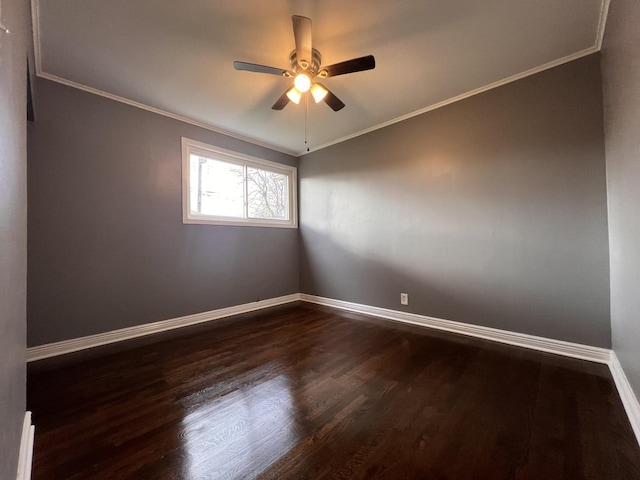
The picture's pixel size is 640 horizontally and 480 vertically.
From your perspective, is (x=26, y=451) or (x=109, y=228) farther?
(x=109, y=228)

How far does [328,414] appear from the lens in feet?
4.91

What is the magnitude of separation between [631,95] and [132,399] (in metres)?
3.50

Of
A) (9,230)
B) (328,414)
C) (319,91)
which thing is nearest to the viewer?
(9,230)

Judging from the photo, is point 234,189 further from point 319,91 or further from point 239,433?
point 239,433

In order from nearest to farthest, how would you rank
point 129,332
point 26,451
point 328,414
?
point 26,451 → point 328,414 → point 129,332

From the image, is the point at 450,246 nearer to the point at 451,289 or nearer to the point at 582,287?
the point at 451,289

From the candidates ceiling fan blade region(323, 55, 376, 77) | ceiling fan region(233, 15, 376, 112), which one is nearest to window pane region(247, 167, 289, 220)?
ceiling fan region(233, 15, 376, 112)

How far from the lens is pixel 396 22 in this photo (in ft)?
5.92

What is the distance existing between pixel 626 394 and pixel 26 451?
128 inches

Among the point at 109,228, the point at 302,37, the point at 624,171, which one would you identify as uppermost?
the point at 302,37

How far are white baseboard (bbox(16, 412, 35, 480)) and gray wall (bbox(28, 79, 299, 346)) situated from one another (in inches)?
53.6

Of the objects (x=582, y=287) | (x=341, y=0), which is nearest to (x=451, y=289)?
(x=582, y=287)

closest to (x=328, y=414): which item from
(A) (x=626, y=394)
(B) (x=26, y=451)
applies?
(B) (x=26, y=451)

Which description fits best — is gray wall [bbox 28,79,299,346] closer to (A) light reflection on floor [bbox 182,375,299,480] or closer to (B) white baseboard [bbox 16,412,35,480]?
(B) white baseboard [bbox 16,412,35,480]
